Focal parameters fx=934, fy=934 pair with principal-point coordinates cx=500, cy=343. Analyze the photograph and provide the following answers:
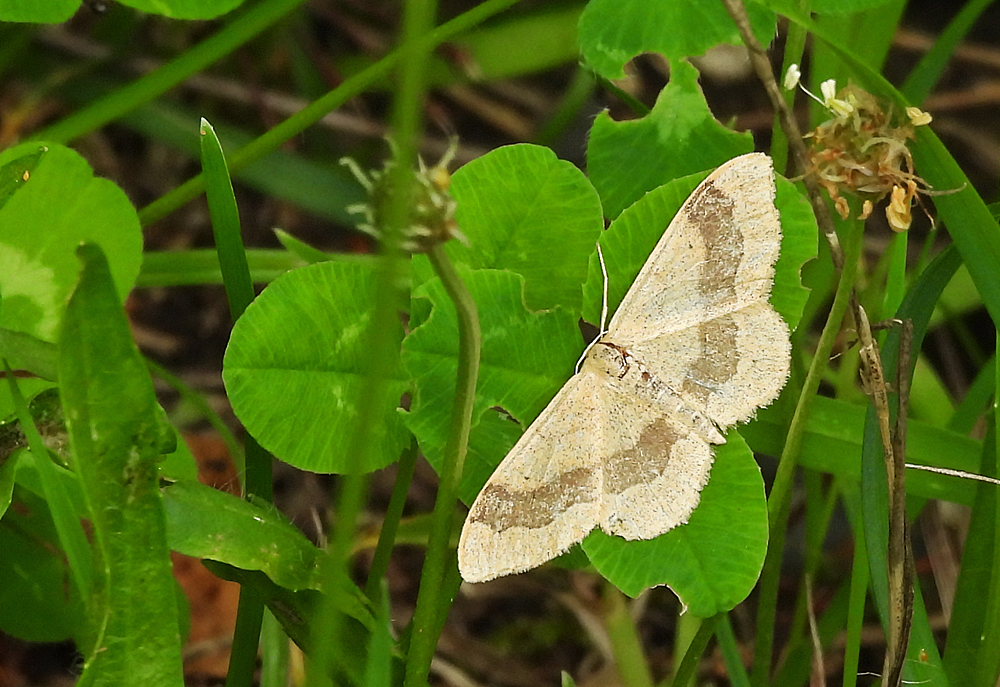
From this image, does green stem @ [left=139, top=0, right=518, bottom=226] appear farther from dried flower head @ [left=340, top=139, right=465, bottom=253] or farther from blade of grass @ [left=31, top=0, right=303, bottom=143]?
dried flower head @ [left=340, top=139, right=465, bottom=253]

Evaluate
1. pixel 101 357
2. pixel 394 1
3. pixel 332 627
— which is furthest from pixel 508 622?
pixel 394 1

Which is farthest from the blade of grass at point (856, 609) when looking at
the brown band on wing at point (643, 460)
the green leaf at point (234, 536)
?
the green leaf at point (234, 536)

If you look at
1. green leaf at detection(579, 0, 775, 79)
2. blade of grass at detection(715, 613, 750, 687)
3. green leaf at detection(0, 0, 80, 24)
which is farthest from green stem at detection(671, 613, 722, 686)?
green leaf at detection(0, 0, 80, 24)

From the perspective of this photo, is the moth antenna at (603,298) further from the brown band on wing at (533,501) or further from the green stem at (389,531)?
the green stem at (389,531)

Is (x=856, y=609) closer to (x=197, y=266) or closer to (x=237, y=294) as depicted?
(x=237, y=294)

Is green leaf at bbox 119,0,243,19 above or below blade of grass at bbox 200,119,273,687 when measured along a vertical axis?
above

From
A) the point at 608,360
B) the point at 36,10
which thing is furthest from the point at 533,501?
the point at 36,10
